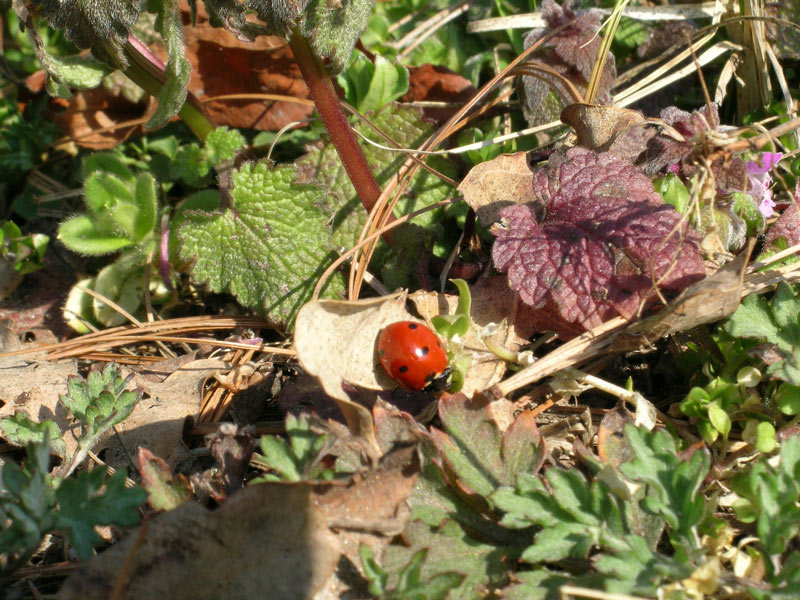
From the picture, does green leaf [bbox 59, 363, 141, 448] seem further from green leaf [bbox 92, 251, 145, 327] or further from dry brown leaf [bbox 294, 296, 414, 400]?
green leaf [bbox 92, 251, 145, 327]

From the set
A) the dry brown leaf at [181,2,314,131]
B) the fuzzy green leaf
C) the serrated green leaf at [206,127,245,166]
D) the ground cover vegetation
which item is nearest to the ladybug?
the ground cover vegetation

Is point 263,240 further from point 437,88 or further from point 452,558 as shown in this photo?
point 452,558

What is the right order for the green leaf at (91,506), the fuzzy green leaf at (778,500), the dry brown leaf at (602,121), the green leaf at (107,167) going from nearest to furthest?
1. the fuzzy green leaf at (778,500)
2. the green leaf at (91,506)
3. the dry brown leaf at (602,121)
4. the green leaf at (107,167)

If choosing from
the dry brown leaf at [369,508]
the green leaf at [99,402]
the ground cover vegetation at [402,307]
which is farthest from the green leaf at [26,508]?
the dry brown leaf at [369,508]

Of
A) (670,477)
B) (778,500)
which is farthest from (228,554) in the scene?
(778,500)

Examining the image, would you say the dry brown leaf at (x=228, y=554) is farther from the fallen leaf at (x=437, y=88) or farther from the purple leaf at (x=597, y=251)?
the fallen leaf at (x=437, y=88)

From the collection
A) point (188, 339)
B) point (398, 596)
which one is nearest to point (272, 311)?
point (188, 339)

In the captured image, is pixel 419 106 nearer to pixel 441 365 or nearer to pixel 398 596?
pixel 441 365
